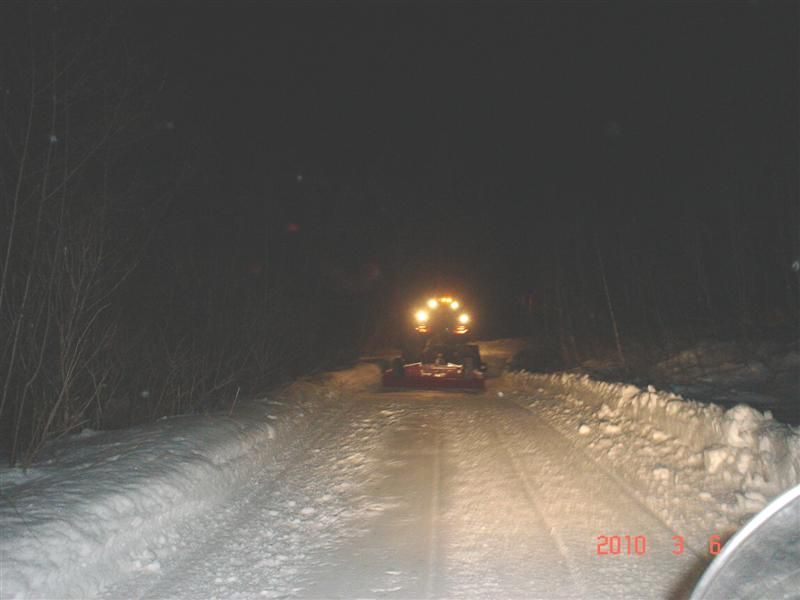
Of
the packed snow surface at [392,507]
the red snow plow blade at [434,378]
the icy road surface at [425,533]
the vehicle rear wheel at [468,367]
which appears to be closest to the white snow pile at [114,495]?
the packed snow surface at [392,507]

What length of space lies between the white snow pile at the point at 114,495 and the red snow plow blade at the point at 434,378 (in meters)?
9.43

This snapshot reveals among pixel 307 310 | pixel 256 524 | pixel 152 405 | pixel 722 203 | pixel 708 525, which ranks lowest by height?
pixel 708 525

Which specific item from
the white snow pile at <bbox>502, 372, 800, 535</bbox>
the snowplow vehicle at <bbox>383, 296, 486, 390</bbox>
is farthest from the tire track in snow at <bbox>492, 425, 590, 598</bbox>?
the snowplow vehicle at <bbox>383, 296, 486, 390</bbox>

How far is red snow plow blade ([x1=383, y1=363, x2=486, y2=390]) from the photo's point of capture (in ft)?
66.6

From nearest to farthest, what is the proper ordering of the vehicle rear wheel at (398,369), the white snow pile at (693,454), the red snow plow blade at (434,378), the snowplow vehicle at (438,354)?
the white snow pile at (693,454)
the red snow plow blade at (434,378)
the snowplow vehicle at (438,354)
the vehicle rear wheel at (398,369)

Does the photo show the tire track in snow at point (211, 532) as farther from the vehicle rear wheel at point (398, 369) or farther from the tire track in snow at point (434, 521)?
the vehicle rear wheel at point (398, 369)

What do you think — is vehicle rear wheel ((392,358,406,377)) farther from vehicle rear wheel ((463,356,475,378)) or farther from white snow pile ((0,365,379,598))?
white snow pile ((0,365,379,598))

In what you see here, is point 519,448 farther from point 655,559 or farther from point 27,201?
point 27,201

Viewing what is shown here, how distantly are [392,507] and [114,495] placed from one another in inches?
115

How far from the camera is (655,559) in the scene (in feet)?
17.9

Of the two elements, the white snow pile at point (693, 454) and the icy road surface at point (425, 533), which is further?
the white snow pile at point (693, 454)

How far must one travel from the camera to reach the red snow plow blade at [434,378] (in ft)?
66.6

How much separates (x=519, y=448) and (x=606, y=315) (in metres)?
24.8

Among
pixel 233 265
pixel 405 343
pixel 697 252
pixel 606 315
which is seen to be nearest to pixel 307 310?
pixel 405 343
